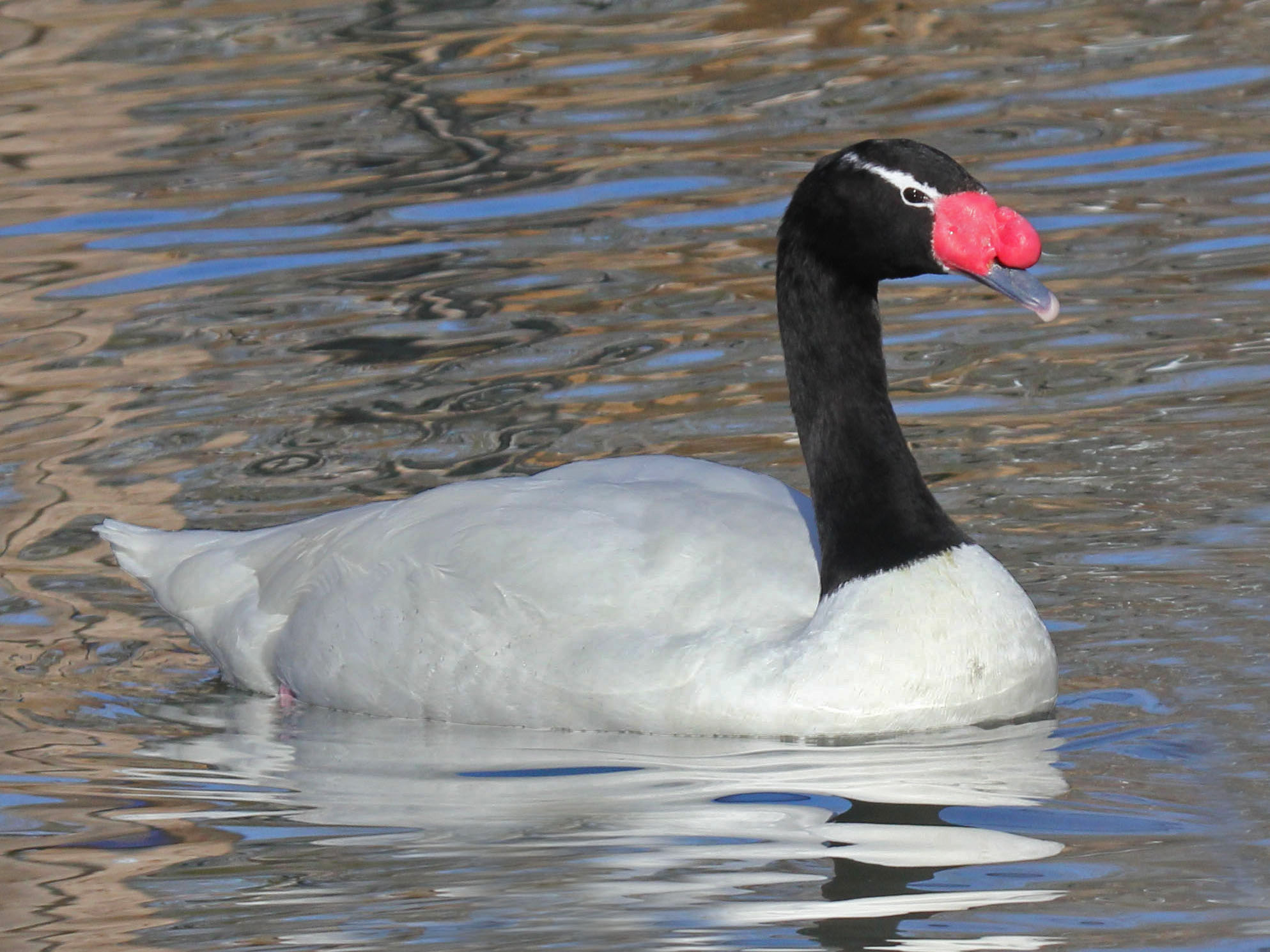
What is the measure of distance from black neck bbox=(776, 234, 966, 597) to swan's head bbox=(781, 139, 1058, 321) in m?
0.08

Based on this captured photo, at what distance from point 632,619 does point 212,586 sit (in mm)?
1536

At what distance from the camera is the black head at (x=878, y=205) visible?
6.09 metres

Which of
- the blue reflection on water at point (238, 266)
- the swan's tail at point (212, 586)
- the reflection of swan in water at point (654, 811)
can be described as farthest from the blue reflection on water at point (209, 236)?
the reflection of swan in water at point (654, 811)

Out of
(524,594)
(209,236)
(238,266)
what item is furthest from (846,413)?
(209,236)

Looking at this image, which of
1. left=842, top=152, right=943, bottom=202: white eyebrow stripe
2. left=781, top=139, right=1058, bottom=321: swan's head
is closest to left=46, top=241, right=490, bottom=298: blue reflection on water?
left=781, top=139, right=1058, bottom=321: swan's head

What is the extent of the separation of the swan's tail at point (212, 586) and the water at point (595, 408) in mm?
148

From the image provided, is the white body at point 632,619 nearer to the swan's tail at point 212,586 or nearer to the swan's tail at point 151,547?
the swan's tail at point 212,586

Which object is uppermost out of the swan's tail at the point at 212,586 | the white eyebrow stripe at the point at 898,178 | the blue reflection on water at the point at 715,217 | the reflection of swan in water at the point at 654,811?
the white eyebrow stripe at the point at 898,178

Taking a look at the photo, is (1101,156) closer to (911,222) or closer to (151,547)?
(151,547)

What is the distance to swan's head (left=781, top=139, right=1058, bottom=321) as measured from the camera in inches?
234

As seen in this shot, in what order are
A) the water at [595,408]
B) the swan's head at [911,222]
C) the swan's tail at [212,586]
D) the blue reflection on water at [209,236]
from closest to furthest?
1. the water at [595,408]
2. the swan's head at [911,222]
3. the swan's tail at [212,586]
4. the blue reflection on water at [209,236]

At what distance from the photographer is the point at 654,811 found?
558cm

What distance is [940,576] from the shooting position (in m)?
6.16

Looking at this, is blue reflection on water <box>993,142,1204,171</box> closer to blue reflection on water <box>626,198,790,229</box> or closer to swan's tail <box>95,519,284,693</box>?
blue reflection on water <box>626,198,790,229</box>
